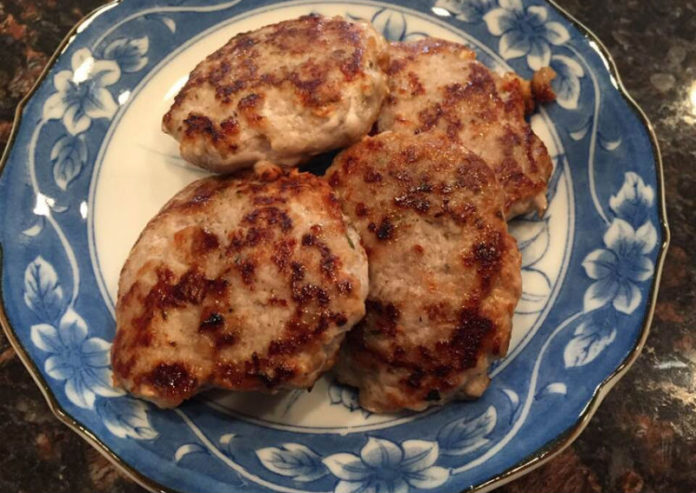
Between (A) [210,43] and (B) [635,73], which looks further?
(B) [635,73]

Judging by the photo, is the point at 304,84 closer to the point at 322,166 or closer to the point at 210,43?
the point at 322,166

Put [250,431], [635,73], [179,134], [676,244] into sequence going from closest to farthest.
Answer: [250,431] → [179,134] → [676,244] → [635,73]

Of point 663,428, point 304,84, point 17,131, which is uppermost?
point 304,84

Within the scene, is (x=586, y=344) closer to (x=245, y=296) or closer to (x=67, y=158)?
(x=245, y=296)

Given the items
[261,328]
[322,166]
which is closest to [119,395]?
[261,328]

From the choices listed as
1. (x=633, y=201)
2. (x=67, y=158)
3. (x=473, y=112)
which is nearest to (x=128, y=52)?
(x=67, y=158)

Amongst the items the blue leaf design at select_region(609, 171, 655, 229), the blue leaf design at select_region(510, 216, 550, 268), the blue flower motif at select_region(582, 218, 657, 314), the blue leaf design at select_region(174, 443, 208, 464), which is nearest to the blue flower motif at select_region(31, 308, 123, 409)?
the blue leaf design at select_region(174, 443, 208, 464)

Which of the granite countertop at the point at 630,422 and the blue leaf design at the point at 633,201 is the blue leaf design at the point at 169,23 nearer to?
the granite countertop at the point at 630,422
